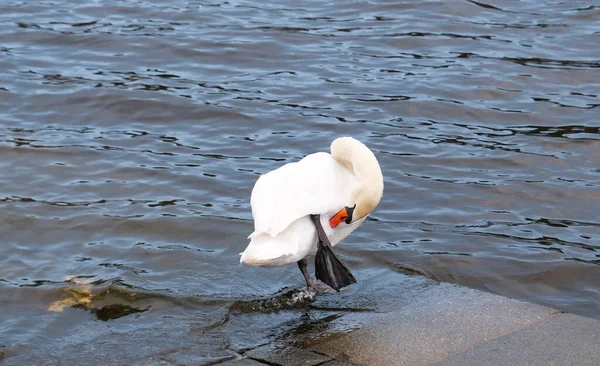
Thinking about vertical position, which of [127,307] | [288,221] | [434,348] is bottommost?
[127,307]

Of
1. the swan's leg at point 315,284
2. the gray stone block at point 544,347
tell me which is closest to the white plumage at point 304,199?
the swan's leg at point 315,284

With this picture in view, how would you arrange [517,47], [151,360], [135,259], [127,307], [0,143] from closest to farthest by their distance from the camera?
[151,360] < [127,307] < [135,259] < [0,143] < [517,47]

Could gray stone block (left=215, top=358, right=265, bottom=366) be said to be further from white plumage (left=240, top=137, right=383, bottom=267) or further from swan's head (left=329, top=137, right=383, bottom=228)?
swan's head (left=329, top=137, right=383, bottom=228)

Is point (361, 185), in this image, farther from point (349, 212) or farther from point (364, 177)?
point (349, 212)

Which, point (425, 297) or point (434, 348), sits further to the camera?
point (425, 297)

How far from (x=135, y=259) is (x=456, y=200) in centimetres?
254

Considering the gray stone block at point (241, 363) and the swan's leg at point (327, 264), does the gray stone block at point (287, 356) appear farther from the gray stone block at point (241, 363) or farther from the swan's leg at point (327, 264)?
the swan's leg at point (327, 264)

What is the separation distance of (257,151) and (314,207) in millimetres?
3647

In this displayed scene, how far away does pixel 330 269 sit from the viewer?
5195 millimetres

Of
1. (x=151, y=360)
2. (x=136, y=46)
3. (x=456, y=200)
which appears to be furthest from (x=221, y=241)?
(x=136, y=46)

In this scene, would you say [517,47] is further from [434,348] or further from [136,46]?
[434,348]

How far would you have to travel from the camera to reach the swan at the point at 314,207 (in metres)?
4.96

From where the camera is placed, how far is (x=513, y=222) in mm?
6996

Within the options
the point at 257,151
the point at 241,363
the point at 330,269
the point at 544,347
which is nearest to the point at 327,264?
the point at 330,269
